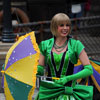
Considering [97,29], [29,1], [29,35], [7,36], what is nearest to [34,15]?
[29,1]

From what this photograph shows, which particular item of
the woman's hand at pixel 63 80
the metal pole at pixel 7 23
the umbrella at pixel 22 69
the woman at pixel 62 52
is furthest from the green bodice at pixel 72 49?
the metal pole at pixel 7 23

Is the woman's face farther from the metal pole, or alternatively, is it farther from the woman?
the metal pole

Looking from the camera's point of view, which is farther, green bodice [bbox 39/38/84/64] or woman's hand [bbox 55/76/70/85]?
green bodice [bbox 39/38/84/64]

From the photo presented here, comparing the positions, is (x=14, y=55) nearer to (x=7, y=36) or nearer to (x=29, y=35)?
(x=29, y=35)

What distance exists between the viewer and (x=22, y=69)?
12.0ft

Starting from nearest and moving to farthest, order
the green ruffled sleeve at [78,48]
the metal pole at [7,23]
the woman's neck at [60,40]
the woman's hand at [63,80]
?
the woman's hand at [63,80] < the green ruffled sleeve at [78,48] < the woman's neck at [60,40] < the metal pole at [7,23]

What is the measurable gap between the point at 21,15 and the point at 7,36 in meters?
4.91

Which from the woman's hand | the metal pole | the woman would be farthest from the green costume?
the metal pole

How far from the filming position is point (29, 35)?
3.76m

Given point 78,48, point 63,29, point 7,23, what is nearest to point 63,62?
point 78,48

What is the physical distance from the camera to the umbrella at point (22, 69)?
3.55 m

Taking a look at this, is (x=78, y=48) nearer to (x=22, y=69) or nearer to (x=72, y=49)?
(x=72, y=49)

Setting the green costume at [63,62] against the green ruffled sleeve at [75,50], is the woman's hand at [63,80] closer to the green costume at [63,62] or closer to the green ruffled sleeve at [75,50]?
the green costume at [63,62]

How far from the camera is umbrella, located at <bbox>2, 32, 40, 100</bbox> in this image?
3.55 metres
